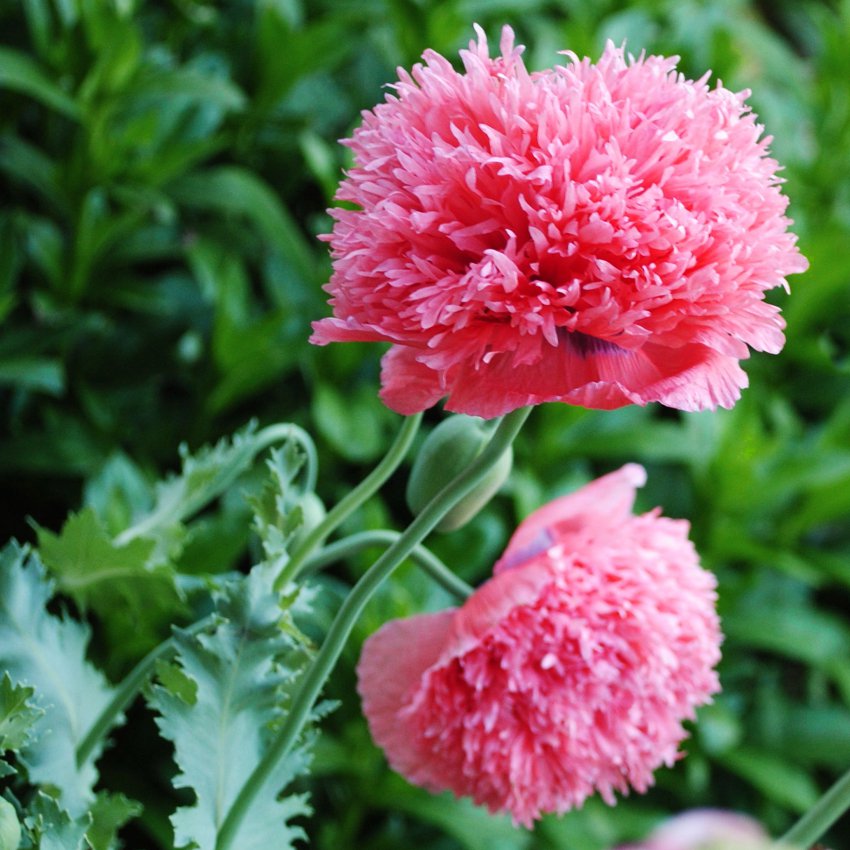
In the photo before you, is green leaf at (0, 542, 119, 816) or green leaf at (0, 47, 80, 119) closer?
green leaf at (0, 542, 119, 816)

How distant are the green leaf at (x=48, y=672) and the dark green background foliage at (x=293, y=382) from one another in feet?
1.20

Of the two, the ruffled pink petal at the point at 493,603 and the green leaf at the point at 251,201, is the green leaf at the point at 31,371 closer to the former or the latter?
the green leaf at the point at 251,201

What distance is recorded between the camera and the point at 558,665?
0.42 m

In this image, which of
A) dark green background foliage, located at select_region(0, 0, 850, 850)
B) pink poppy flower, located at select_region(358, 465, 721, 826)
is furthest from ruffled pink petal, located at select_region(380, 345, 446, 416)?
dark green background foliage, located at select_region(0, 0, 850, 850)

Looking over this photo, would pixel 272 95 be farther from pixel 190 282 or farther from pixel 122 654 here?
pixel 122 654

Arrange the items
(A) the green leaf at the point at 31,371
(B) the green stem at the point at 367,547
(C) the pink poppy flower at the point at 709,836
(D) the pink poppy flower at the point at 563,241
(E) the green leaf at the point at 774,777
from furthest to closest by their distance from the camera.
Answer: (E) the green leaf at the point at 774,777
(A) the green leaf at the point at 31,371
(B) the green stem at the point at 367,547
(D) the pink poppy flower at the point at 563,241
(C) the pink poppy flower at the point at 709,836

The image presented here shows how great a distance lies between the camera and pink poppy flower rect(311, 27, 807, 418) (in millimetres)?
305

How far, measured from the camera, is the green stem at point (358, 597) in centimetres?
33

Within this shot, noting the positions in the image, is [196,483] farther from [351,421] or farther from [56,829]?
[351,421]

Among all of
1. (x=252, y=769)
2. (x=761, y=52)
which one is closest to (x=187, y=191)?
(x=252, y=769)

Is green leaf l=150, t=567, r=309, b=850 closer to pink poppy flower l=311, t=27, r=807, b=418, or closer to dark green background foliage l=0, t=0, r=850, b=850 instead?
pink poppy flower l=311, t=27, r=807, b=418

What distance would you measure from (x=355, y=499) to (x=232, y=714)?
3.0 inches

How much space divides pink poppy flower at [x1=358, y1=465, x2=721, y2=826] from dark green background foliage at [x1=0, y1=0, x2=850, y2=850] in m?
0.39

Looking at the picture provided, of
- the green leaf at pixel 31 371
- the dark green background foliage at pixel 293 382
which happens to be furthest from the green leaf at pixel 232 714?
the green leaf at pixel 31 371
